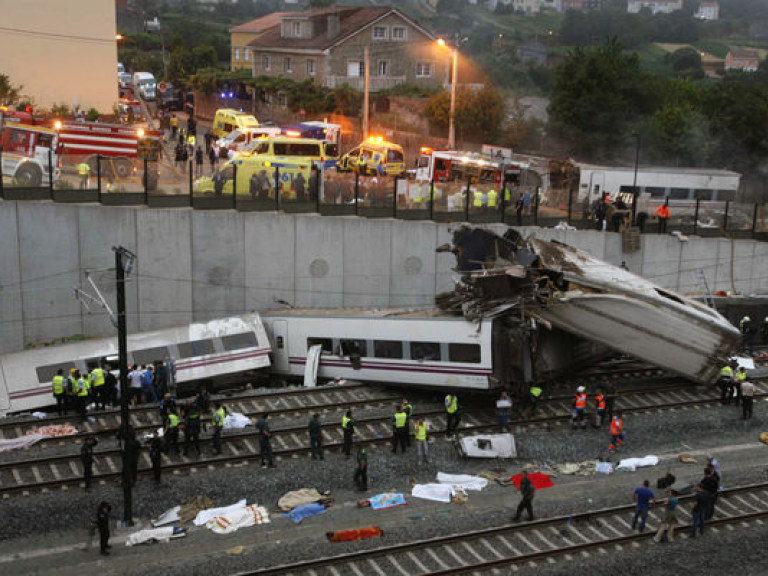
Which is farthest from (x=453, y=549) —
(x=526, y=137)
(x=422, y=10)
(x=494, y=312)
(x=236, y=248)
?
(x=422, y=10)

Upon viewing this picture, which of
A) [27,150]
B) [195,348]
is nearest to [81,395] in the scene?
[195,348]

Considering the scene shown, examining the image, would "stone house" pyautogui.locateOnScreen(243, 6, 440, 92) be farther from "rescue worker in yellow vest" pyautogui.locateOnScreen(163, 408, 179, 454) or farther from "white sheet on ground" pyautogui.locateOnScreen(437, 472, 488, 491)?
"white sheet on ground" pyautogui.locateOnScreen(437, 472, 488, 491)

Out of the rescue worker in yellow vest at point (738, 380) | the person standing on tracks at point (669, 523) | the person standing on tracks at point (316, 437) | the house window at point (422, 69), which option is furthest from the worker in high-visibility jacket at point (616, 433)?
the house window at point (422, 69)

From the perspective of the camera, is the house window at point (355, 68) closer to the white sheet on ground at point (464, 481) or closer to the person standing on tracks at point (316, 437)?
the person standing on tracks at point (316, 437)

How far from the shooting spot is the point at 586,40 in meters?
144

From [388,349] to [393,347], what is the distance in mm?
174

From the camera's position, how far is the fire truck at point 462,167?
40.2 metres

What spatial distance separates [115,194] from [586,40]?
123m

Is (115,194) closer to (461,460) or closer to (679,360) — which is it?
(461,460)

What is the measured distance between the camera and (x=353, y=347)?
93.1ft

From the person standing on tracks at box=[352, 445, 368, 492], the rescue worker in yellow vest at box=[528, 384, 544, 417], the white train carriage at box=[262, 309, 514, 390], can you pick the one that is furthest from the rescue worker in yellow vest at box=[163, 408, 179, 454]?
the rescue worker in yellow vest at box=[528, 384, 544, 417]

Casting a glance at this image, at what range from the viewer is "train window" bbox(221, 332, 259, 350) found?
29047 mm

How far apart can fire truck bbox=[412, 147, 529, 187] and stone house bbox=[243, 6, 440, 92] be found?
2091 centimetres

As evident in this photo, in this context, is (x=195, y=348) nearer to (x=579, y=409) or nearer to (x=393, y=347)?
(x=393, y=347)
